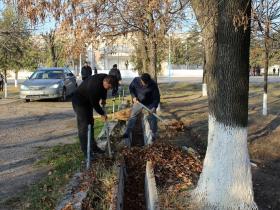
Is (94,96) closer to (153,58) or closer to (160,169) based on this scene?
(160,169)

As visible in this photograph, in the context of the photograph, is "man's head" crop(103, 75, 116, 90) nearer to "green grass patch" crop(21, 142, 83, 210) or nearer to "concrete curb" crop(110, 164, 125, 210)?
"green grass patch" crop(21, 142, 83, 210)

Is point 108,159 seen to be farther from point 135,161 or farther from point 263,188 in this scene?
point 263,188

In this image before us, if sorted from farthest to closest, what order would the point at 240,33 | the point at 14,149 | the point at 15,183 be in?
1. the point at 14,149
2. the point at 15,183
3. the point at 240,33

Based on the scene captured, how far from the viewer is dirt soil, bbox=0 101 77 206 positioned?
8203 mm

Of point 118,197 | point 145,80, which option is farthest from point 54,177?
point 145,80

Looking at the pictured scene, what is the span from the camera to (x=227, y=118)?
6.25 meters

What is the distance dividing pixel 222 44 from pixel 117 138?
16.9 ft

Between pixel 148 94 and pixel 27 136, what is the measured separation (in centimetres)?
346

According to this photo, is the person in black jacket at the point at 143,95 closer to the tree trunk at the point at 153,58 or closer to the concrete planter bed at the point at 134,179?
the concrete planter bed at the point at 134,179

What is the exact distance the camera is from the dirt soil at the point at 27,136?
8.20 meters

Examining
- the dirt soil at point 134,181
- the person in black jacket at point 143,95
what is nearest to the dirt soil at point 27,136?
the dirt soil at point 134,181

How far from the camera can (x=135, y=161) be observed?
8.55 metres

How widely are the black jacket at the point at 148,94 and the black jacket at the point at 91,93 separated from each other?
270 cm

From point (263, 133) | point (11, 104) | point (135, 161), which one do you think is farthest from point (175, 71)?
point (135, 161)
